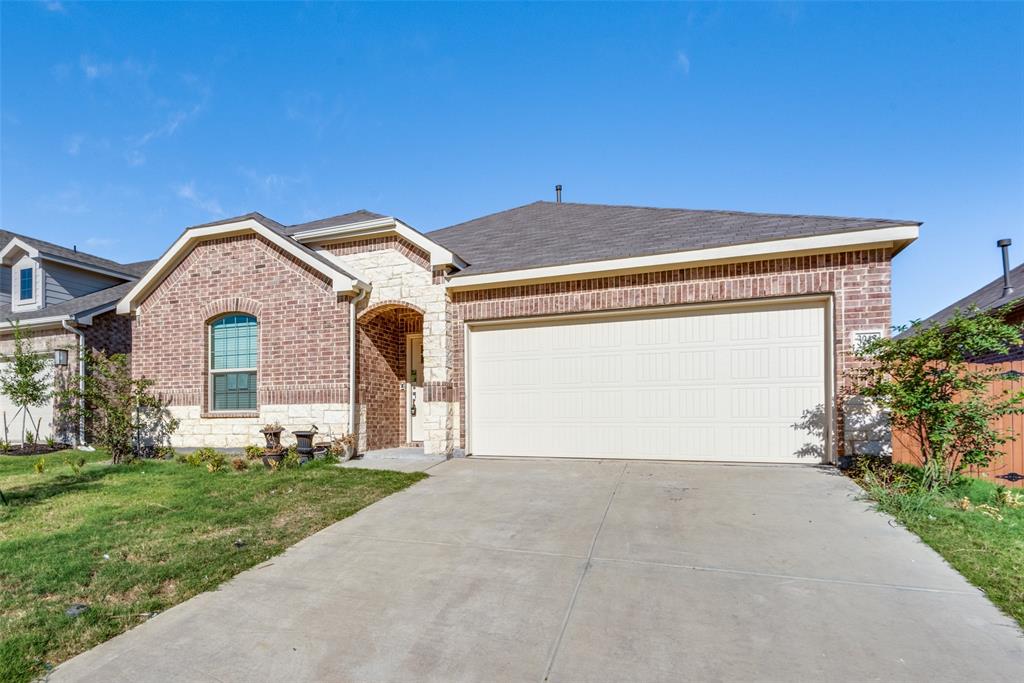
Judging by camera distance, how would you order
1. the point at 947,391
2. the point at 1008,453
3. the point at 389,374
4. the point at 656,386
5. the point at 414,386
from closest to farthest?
the point at 947,391, the point at 1008,453, the point at 656,386, the point at 389,374, the point at 414,386

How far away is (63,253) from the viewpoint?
14.5 metres

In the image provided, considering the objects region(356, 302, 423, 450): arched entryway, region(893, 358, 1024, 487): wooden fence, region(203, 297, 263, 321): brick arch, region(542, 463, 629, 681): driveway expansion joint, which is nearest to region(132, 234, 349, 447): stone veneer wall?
region(203, 297, 263, 321): brick arch

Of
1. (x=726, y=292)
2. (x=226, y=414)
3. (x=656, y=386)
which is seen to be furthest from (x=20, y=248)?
(x=726, y=292)

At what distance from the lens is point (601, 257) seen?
827cm

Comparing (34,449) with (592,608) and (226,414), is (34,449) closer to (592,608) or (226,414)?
(226,414)

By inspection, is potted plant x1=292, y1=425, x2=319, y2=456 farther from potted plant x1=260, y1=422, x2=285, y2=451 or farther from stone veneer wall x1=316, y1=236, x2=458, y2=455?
stone veneer wall x1=316, y1=236, x2=458, y2=455

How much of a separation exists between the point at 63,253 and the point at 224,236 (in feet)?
27.2

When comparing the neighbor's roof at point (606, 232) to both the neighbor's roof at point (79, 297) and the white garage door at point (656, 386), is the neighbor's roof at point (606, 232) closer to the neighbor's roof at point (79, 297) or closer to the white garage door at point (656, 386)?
the white garage door at point (656, 386)

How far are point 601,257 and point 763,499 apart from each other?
4.32m

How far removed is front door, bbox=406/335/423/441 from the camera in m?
10.9

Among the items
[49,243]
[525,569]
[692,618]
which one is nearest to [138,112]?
[49,243]

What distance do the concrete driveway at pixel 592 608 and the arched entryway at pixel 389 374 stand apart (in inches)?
184

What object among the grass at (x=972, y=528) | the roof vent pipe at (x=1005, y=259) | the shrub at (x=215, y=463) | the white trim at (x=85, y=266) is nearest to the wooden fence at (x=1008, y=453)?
the grass at (x=972, y=528)

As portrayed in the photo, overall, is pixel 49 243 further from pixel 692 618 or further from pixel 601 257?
pixel 692 618
